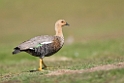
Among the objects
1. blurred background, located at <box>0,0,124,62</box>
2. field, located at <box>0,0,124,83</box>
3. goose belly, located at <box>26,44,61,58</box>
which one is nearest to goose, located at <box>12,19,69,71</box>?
goose belly, located at <box>26,44,61,58</box>

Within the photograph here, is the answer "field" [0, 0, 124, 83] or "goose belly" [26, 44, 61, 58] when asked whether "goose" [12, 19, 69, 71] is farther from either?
"field" [0, 0, 124, 83]

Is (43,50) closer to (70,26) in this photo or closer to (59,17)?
(70,26)

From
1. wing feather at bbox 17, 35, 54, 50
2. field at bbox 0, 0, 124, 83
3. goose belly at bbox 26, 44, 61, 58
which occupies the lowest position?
goose belly at bbox 26, 44, 61, 58

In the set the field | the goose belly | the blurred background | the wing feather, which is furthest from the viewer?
the blurred background

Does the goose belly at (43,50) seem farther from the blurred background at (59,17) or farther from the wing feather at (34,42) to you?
the blurred background at (59,17)

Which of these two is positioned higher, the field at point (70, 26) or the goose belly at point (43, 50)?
the field at point (70, 26)

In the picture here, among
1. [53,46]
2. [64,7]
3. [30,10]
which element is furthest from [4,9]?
[53,46]

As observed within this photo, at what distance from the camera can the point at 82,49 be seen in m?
24.9

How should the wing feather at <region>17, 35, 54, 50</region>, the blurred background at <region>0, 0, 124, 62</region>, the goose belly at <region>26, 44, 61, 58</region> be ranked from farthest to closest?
the blurred background at <region>0, 0, 124, 62</region> → the goose belly at <region>26, 44, 61, 58</region> → the wing feather at <region>17, 35, 54, 50</region>

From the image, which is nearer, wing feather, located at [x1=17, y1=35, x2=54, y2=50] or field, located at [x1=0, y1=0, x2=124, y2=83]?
wing feather, located at [x1=17, y1=35, x2=54, y2=50]

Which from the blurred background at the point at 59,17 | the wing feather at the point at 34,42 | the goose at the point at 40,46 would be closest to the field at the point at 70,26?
the blurred background at the point at 59,17

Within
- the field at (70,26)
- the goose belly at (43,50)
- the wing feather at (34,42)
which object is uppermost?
the field at (70,26)

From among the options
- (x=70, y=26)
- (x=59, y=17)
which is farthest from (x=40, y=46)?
(x=59, y=17)

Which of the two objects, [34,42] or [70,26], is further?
[70,26]
